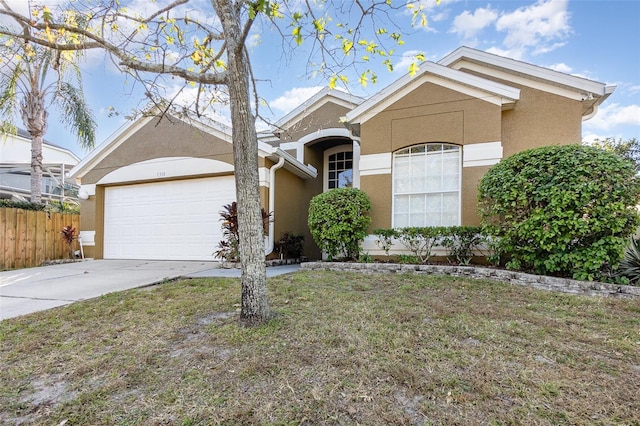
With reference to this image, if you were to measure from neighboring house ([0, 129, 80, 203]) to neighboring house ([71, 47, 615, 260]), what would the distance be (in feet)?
24.5

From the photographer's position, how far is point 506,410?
6.68ft

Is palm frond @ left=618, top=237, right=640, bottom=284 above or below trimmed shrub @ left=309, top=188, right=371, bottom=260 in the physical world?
below

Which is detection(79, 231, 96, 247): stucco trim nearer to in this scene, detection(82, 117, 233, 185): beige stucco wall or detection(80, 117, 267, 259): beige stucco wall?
detection(80, 117, 267, 259): beige stucco wall

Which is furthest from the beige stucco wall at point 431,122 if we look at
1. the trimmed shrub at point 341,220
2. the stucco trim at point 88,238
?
the stucco trim at point 88,238

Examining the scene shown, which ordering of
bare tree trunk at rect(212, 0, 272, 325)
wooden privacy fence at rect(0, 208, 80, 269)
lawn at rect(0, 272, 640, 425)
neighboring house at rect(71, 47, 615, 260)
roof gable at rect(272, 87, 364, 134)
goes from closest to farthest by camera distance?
lawn at rect(0, 272, 640, 425), bare tree trunk at rect(212, 0, 272, 325), neighboring house at rect(71, 47, 615, 260), wooden privacy fence at rect(0, 208, 80, 269), roof gable at rect(272, 87, 364, 134)

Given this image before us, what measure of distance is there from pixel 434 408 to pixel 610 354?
2081mm

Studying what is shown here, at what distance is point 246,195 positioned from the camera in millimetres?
3498

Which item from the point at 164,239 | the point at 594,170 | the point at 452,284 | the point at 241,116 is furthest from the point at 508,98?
the point at 164,239

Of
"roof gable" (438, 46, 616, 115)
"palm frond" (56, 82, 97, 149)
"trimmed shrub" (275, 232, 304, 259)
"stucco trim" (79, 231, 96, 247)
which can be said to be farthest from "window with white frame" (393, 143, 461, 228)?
"palm frond" (56, 82, 97, 149)

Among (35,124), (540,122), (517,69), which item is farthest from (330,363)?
(35,124)

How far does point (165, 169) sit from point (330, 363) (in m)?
9.30

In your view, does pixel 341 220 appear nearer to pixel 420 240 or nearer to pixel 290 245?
pixel 420 240

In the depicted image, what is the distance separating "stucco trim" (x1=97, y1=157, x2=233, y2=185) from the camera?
9516 mm

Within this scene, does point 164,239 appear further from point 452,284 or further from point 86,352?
point 452,284
